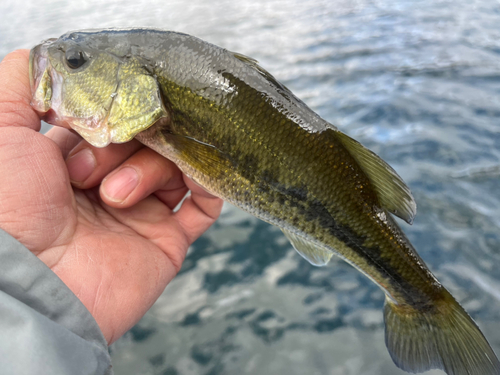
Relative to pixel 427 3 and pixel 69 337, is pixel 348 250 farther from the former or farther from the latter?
pixel 427 3

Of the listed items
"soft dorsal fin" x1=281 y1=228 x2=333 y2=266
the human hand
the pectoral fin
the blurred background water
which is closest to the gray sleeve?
the human hand

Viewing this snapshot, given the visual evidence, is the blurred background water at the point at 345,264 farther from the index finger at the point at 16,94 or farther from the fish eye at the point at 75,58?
the fish eye at the point at 75,58

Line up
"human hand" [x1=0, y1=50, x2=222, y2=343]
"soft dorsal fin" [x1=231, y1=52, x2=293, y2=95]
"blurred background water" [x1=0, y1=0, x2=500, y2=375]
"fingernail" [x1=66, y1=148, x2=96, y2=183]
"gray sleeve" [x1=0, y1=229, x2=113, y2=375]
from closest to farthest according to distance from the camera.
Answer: "gray sleeve" [x1=0, y1=229, x2=113, y2=375], "human hand" [x1=0, y1=50, x2=222, y2=343], "soft dorsal fin" [x1=231, y1=52, x2=293, y2=95], "fingernail" [x1=66, y1=148, x2=96, y2=183], "blurred background water" [x1=0, y1=0, x2=500, y2=375]

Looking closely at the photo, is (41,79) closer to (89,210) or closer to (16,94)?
(16,94)

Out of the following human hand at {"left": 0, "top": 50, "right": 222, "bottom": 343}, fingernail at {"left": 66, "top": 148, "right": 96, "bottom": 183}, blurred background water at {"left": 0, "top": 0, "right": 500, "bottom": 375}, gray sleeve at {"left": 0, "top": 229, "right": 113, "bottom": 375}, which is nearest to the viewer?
gray sleeve at {"left": 0, "top": 229, "right": 113, "bottom": 375}

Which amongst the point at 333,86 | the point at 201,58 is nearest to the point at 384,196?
the point at 201,58

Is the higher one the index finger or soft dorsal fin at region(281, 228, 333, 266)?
the index finger

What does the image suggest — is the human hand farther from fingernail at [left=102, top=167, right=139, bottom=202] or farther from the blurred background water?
the blurred background water

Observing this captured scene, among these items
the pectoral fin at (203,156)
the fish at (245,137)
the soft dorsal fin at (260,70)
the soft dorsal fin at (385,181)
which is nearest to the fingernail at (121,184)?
the fish at (245,137)

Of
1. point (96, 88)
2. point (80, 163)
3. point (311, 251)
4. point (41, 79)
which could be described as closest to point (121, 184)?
point (80, 163)
